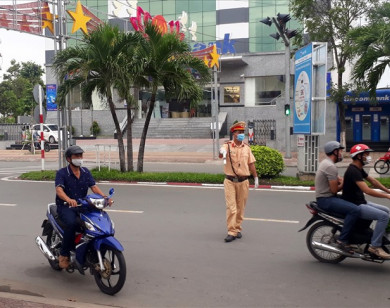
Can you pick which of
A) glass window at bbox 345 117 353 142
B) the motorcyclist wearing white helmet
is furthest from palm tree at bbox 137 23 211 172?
glass window at bbox 345 117 353 142

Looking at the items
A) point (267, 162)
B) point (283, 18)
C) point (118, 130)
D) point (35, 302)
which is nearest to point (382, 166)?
point (267, 162)

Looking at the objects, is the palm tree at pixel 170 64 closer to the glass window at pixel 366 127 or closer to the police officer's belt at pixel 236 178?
→ the police officer's belt at pixel 236 178

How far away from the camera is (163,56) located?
14227mm

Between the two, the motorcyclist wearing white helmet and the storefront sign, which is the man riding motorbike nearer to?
the motorcyclist wearing white helmet

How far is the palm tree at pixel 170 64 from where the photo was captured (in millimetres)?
14211

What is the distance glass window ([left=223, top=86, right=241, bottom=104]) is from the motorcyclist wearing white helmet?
34480 millimetres

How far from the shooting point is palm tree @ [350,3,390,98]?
1342 centimetres

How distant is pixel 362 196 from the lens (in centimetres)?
555

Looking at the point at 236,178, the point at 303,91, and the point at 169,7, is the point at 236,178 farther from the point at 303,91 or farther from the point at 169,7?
the point at 169,7

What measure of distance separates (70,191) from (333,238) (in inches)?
129

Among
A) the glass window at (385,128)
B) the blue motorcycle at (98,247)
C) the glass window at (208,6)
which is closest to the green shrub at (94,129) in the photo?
the glass window at (208,6)

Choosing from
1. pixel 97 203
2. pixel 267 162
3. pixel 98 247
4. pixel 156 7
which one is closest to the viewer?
pixel 98 247

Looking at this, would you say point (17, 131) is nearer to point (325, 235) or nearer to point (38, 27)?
point (38, 27)

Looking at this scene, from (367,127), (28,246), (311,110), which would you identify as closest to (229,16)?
(367,127)
